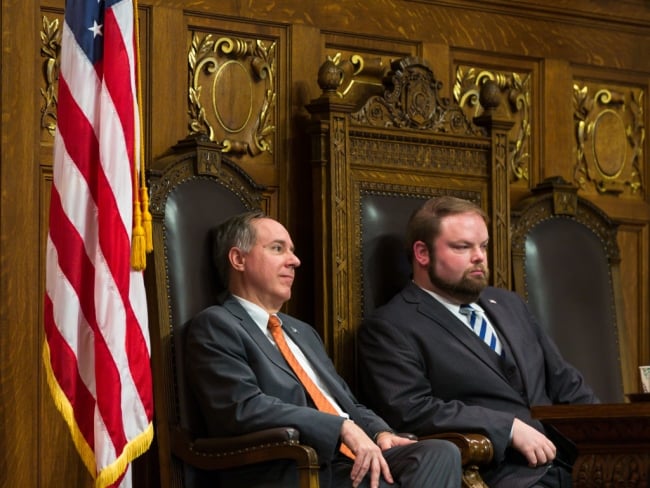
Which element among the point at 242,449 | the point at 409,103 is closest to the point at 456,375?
the point at 242,449

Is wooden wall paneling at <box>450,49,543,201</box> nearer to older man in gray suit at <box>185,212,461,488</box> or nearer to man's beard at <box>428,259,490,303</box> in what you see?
man's beard at <box>428,259,490,303</box>

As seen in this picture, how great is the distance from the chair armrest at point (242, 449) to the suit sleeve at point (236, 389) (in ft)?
0.19

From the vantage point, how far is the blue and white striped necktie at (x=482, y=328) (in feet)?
18.8

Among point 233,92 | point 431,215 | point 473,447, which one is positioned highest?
Result: point 233,92

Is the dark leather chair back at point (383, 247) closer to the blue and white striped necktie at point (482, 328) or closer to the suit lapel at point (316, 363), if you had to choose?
the blue and white striped necktie at point (482, 328)

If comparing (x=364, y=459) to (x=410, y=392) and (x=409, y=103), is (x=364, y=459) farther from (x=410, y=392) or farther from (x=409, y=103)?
(x=409, y=103)

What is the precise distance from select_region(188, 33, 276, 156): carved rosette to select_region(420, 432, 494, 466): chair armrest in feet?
4.94

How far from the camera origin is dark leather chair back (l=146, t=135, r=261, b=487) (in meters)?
5.19

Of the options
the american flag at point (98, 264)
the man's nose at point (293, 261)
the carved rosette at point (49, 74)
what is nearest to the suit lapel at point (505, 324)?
the man's nose at point (293, 261)

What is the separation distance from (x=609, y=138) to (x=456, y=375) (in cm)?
195

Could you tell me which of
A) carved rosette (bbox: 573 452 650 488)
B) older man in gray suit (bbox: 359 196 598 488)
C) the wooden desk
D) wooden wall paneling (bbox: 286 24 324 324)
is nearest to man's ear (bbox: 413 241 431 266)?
older man in gray suit (bbox: 359 196 598 488)

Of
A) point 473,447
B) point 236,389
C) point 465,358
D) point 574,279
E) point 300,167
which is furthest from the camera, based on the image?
point 574,279

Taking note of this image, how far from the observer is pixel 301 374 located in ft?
17.4

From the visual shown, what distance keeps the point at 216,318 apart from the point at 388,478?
2.63ft
